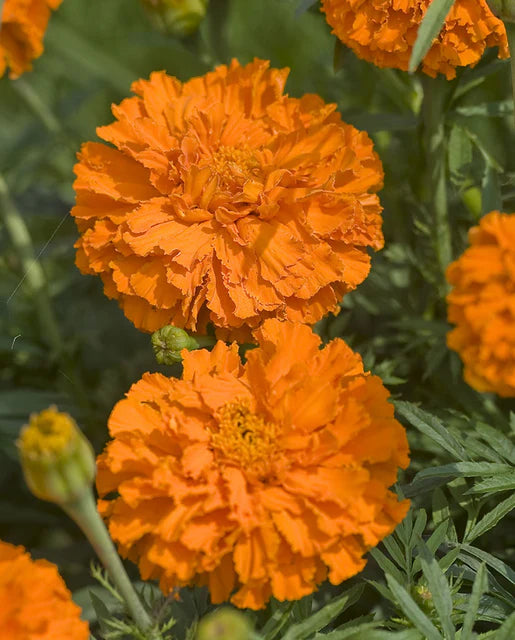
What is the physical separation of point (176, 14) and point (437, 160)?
0.33 meters

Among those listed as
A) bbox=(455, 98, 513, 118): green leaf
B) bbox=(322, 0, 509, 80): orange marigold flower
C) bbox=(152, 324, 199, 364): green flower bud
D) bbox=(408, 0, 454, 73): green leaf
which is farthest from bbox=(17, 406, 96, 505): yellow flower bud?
bbox=(455, 98, 513, 118): green leaf

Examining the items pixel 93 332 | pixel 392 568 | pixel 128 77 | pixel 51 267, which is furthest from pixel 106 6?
pixel 392 568

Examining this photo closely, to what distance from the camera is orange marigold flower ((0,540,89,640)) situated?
0.55 metres

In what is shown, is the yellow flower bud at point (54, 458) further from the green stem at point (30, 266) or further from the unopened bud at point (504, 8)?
the green stem at point (30, 266)

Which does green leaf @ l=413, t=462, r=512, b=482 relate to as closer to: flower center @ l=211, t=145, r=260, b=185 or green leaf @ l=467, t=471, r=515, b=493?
green leaf @ l=467, t=471, r=515, b=493

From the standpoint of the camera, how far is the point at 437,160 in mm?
911

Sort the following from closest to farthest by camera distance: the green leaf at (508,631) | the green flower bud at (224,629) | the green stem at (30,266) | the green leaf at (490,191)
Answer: the green flower bud at (224,629)
the green leaf at (508,631)
the green leaf at (490,191)
the green stem at (30,266)

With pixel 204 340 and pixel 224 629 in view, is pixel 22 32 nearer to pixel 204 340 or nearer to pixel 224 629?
pixel 204 340

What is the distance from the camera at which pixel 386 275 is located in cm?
107

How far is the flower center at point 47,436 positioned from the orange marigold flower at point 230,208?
0.77 feet

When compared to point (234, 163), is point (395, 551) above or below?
below

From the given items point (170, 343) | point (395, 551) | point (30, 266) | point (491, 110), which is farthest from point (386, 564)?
point (30, 266)

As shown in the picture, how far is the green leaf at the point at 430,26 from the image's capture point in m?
0.60

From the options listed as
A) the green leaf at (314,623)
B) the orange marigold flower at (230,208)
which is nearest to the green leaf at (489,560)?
the green leaf at (314,623)
